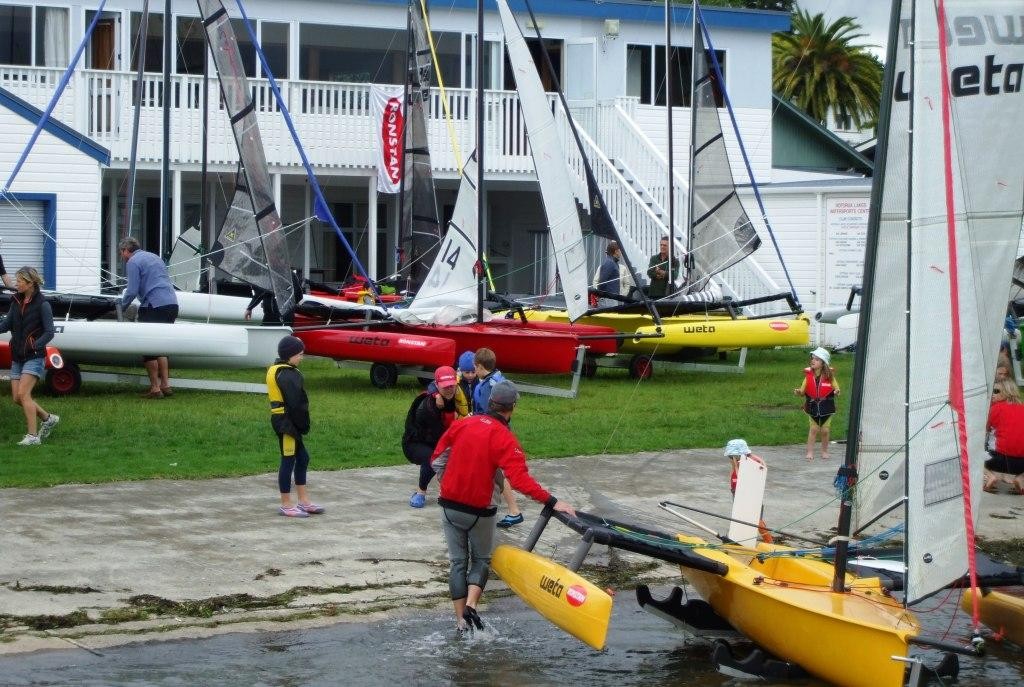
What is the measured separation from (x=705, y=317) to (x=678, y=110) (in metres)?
9.08

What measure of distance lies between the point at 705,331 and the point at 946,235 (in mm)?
13356

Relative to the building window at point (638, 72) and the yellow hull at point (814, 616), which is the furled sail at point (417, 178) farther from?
the yellow hull at point (814, 616)

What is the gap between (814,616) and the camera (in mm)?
7820

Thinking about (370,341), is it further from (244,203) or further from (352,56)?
(352,56)

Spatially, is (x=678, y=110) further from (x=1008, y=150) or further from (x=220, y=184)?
(x=1008, y=150)

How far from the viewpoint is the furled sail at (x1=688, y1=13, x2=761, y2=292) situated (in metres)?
23.2

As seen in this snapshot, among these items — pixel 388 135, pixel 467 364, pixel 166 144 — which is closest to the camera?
pixel 467 364

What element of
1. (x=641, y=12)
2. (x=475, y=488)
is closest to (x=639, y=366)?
(x=641, y=12)

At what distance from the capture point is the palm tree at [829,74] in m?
51.6

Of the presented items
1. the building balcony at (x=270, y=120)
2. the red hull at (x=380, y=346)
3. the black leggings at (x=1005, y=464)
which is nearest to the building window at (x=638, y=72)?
the building balcony at (x=270, y=120)

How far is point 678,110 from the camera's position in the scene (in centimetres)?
2995

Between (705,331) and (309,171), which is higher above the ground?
(309,171)

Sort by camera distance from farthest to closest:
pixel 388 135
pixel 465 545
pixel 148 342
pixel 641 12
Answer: pixel 641 12 < pixel 388 135 < pixel 148 342 < pixel 465 545

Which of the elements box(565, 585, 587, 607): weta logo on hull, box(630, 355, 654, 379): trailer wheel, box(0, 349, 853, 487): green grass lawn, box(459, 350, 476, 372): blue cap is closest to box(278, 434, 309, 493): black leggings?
box(459, 350, 476, 372): blue cap
